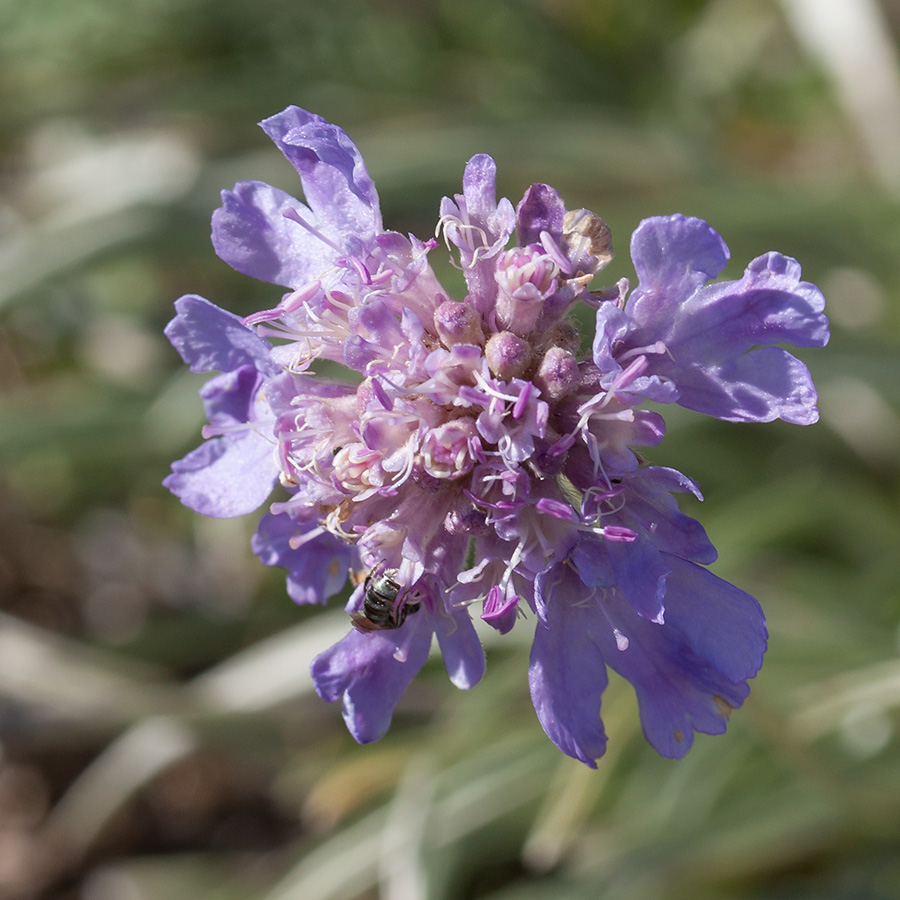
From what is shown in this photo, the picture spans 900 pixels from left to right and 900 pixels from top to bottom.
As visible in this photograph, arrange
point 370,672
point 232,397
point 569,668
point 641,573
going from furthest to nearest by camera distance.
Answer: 1. point 232,397
2. point 370,672
3. point 569,668
4. point 641,573

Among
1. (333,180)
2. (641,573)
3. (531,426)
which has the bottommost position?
(641,573)

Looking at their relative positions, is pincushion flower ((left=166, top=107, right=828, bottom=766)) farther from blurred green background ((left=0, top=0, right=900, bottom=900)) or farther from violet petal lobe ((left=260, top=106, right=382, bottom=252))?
blurred green background ((left=0, top=0, right=900, bottom=900))

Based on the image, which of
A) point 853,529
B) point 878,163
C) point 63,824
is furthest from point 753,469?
point 63,824

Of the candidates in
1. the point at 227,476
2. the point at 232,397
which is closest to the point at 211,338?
the point at 232,397

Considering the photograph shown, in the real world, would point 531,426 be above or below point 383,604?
above

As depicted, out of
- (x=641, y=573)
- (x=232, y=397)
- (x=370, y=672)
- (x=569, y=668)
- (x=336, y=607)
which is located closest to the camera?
(x=641, y=573)

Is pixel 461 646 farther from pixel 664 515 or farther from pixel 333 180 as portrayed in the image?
pixel 333 180

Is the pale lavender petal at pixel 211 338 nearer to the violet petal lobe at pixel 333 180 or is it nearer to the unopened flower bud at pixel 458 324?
the violet petal lobe at pixel 333 180

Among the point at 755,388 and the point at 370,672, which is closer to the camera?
the point at 755,388
